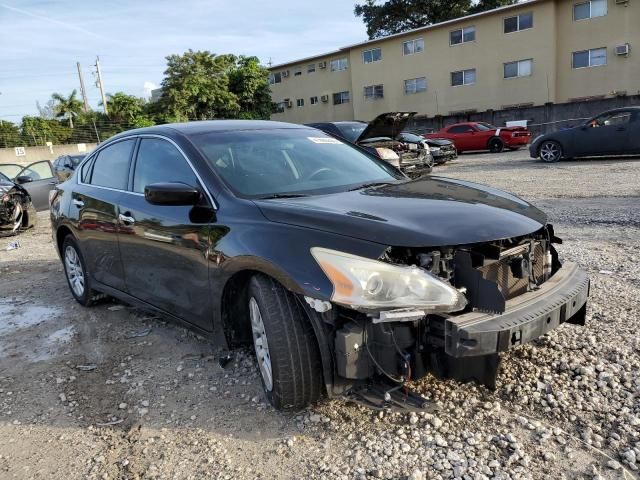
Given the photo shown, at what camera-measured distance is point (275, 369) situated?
8.66 feet

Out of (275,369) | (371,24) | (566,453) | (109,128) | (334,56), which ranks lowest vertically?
(566,453)

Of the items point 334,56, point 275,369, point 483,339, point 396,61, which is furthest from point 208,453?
point 334,56

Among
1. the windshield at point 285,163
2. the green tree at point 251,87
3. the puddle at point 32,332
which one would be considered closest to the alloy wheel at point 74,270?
the puddle at point 32,332

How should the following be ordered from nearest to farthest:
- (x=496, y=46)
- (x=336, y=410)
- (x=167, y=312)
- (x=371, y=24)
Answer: (x=336, y=410) → (x=167, y=312) → (x=496, y=46) → (x=371, y=24)

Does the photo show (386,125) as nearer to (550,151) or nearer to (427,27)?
(550,151)

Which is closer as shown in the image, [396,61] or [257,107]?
[396,61]

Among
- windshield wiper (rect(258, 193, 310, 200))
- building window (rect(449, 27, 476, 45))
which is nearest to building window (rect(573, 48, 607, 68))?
building window (rect(449, 27, 476, 45))

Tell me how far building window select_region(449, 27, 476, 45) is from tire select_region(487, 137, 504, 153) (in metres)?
12.2

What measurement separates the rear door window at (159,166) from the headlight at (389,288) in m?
1.39

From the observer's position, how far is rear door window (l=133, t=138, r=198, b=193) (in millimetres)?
3426

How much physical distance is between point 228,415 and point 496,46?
103ft

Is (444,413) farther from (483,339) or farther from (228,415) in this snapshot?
(228,415)

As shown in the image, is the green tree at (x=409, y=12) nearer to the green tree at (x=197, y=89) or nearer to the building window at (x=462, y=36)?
the building window at (x=462, y=36)

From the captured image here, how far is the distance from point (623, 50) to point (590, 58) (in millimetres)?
1670
